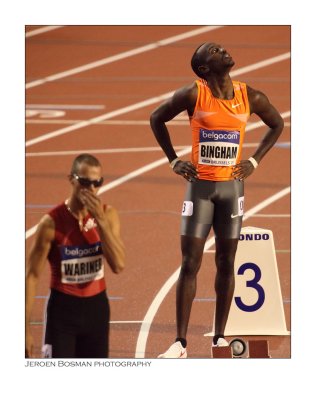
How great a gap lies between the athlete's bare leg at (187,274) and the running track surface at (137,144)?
0.51 metres

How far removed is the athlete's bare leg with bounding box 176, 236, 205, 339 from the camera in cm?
787

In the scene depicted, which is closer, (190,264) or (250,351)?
(190,264)

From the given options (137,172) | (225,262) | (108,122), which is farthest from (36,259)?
(108,122)

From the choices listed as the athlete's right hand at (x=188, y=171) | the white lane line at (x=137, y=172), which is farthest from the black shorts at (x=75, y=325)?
the white lane line at (x=137, y=172)

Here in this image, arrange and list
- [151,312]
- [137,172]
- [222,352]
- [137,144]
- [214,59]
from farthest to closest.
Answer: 1. [137,144]
2. [137,172]
3. [151,312]
4. [222,352]
5. [214,59]

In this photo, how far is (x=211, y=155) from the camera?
7.84 m

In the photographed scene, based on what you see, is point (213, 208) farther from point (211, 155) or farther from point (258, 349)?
point (258, 349)

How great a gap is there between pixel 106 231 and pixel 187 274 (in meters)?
1.36

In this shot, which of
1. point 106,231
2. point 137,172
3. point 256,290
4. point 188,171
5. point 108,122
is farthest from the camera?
point 108,122

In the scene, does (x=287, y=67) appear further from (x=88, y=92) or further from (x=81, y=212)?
(x=81, y=212)

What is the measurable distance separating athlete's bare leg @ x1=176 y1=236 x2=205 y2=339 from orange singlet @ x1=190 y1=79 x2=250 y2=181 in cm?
48

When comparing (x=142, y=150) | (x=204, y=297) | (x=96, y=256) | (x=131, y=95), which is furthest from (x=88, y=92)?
(x=96, y=256)

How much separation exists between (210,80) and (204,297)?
7.88 feet

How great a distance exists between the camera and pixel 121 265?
6758 mm
